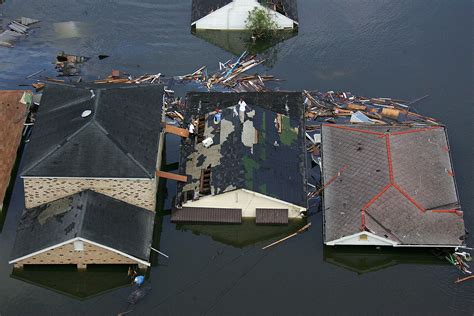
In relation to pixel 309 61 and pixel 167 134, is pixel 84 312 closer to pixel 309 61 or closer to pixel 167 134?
pixel 167 134

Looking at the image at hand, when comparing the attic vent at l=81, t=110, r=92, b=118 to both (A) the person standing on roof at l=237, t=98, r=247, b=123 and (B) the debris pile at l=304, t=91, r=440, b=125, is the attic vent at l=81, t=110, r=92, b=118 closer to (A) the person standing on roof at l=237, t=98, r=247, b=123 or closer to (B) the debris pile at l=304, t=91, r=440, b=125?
(A) the person standing on roof at l=237, t=98, r=247, b=123

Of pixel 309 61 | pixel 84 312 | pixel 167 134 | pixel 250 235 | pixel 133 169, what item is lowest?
pixel 84 312

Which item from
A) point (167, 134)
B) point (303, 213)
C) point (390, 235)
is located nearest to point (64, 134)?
point (167, 134)

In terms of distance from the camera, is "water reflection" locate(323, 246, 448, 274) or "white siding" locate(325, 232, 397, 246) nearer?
"white siding" locate(325, 232, 397, 246)

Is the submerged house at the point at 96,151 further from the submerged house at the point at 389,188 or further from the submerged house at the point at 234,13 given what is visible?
the submerged house at the point at 234,13

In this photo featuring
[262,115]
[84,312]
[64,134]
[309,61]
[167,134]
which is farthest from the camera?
[309,61]

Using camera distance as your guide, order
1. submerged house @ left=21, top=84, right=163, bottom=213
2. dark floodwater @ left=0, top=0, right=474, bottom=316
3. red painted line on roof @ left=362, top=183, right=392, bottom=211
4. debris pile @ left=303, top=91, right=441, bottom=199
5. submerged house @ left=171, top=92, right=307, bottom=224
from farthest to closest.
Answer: debris pile @ left=303, top=91, right=441, bottom=199, submerged house @ left=171, top=92, right=307, bottom=224, red painted line on roof @ left=362, top=183, right=392, bottom=211, submerged house @ left=21, top=84, right=163, bottom=213, dark floodwater @ left=0, top=0, right=474, bottom=316

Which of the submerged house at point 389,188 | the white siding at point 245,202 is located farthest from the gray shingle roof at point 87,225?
the submerged house at point 389,188

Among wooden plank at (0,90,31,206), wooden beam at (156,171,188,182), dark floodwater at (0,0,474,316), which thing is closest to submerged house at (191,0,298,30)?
dark floodwater at (0,0,474,316)
